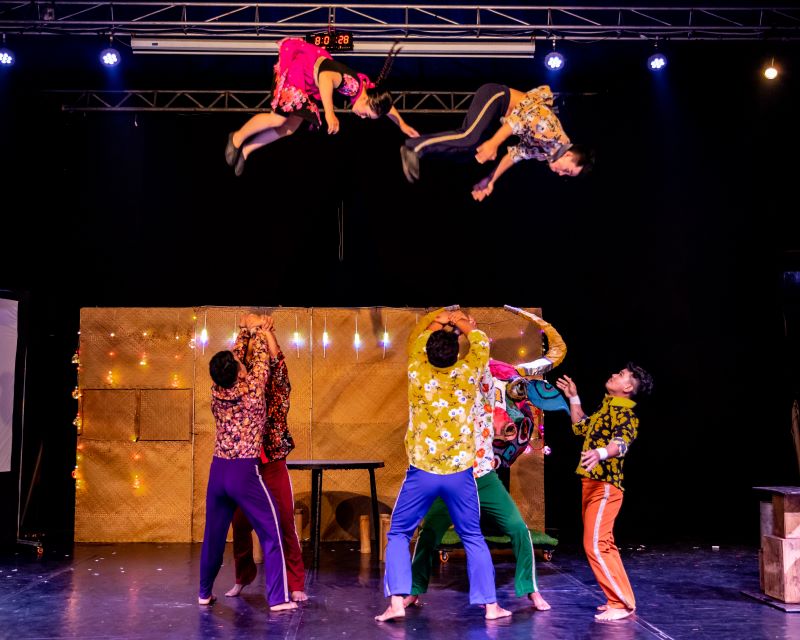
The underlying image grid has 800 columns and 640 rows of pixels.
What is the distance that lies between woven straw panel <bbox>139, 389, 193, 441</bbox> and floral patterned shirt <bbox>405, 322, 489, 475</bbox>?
4098 millimetres

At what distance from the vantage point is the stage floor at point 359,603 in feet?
16.3

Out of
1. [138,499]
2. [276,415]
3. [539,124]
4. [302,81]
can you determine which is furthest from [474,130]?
[138,499]

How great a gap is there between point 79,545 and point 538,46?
6439 millimetres

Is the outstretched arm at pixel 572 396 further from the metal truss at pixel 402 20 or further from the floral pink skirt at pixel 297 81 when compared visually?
the metal truss at pixel 402 20

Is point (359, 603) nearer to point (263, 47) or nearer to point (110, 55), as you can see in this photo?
point (263, 47)

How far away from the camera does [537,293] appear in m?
9.26

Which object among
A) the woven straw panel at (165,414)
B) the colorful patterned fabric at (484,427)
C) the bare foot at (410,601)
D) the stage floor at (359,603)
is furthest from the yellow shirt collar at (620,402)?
the woven straw panel at (165,414)

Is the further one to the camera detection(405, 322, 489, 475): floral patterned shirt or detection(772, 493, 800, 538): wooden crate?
detection(772, 493, 800, 538): wooden crate

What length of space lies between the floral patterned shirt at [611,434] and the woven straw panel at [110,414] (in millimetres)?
4893

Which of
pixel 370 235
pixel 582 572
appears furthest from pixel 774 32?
pixel 582 572

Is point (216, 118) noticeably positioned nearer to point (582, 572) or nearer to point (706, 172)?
point (706, 172)

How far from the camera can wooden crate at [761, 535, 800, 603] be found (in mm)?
5590

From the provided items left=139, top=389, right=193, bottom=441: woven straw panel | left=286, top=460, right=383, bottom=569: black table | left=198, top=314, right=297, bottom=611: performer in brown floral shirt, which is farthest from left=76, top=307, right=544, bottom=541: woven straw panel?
left=198, top=314, right=297, bottom=611: performer in brown floral shirt

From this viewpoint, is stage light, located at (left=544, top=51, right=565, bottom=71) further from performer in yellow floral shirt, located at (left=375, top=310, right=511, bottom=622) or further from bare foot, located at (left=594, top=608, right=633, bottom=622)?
bare foot, located at (left=594, top=608, right=633, bottom=622)
